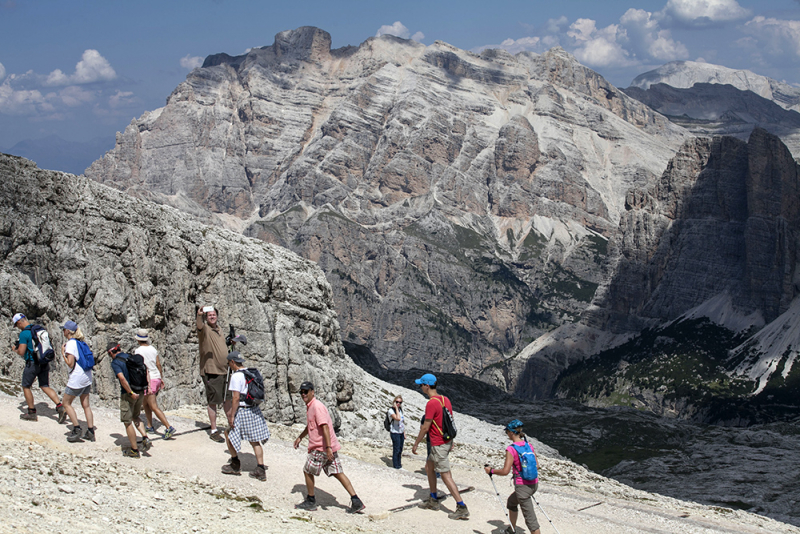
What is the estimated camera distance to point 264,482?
83.6 feet

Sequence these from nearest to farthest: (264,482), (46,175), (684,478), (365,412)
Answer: (264,482) → (46,175) → (365,412) → (684,478)

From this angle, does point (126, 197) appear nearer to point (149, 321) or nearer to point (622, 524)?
point (149, 321)

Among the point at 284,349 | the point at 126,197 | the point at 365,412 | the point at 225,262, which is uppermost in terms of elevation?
the point at 126,197

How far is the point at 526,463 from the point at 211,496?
10023 millimetres

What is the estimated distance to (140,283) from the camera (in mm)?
41938

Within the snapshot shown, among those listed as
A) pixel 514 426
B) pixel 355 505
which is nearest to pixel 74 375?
pixel 355 505

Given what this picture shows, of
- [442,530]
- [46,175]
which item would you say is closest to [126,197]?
[46,175]

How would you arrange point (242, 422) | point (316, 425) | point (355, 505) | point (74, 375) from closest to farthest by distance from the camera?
1. point (316, 425)
2. point (355, 505)
3. point (242, 422)
4. point (74, 375)

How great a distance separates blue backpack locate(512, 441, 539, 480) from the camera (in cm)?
2195

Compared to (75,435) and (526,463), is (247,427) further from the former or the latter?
(526,463)

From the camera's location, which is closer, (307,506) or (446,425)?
(307,506)

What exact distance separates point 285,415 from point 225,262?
1111 centimetres

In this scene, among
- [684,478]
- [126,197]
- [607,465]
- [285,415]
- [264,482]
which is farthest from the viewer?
[607,465]

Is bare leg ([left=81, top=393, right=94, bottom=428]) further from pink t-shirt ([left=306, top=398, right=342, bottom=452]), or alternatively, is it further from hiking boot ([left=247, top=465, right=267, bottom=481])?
pink t-shirt ([left=306, top=398, right=342, bottom=452])
